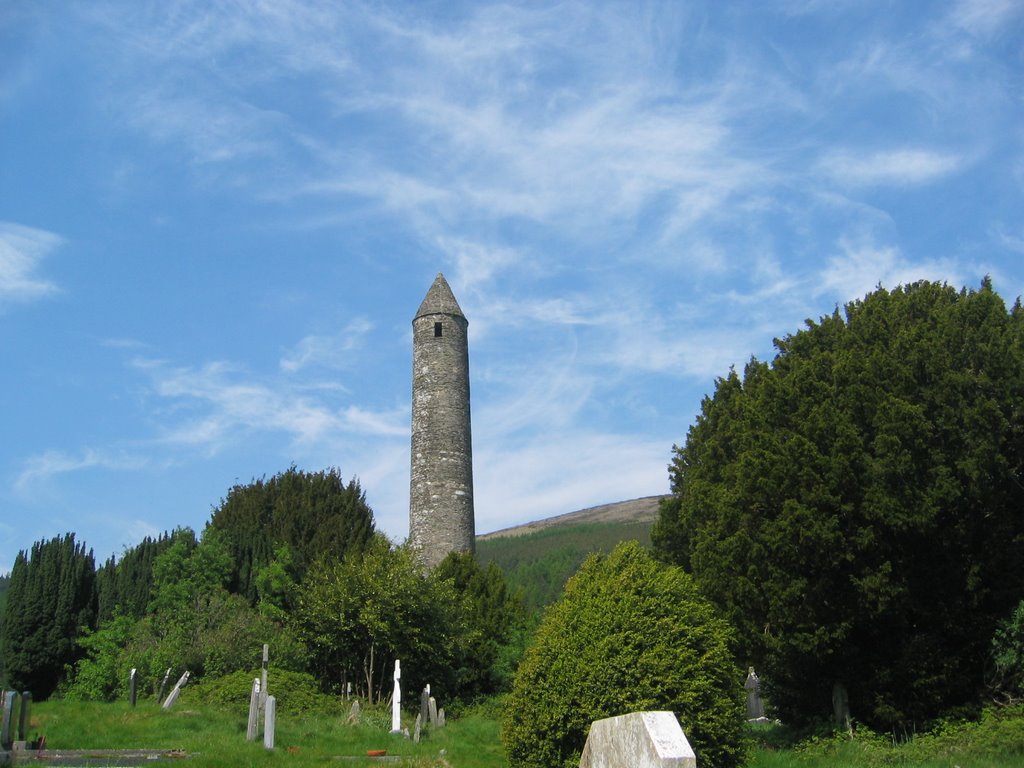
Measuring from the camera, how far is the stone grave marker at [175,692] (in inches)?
859

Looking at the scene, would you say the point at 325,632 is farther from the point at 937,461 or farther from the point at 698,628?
the point at 937,461

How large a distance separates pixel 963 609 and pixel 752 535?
4.80 meters

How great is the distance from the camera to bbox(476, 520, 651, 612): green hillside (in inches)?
4505

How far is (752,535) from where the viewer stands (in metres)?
23.7

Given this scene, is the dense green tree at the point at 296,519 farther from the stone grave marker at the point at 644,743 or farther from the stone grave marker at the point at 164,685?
the stone grave marker at the point at 644,743

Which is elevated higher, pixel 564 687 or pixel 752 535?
pixel 752 535

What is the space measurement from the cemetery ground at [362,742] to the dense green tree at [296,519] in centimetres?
1407

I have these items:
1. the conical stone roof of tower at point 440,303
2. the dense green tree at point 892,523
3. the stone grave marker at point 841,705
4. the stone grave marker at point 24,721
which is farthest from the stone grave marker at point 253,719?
the conical stone roof of tower at point 440,303

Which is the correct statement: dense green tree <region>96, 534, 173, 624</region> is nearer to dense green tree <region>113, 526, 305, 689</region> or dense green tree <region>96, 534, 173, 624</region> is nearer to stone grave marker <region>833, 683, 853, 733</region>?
dense green tree <region>113, 526, 305, 689</region>

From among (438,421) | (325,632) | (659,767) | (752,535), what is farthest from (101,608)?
(659,767)

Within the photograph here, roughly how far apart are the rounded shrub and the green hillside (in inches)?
2751

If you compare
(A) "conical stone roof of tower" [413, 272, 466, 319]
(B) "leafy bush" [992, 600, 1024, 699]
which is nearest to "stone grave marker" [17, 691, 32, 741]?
(B) "leafy bush" [992, 600, 1024, 699]

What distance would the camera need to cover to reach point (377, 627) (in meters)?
27.4

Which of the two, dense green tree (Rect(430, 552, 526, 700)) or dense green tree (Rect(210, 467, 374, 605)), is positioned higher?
dense green tree (Rect(210, 467, 374, 605))
